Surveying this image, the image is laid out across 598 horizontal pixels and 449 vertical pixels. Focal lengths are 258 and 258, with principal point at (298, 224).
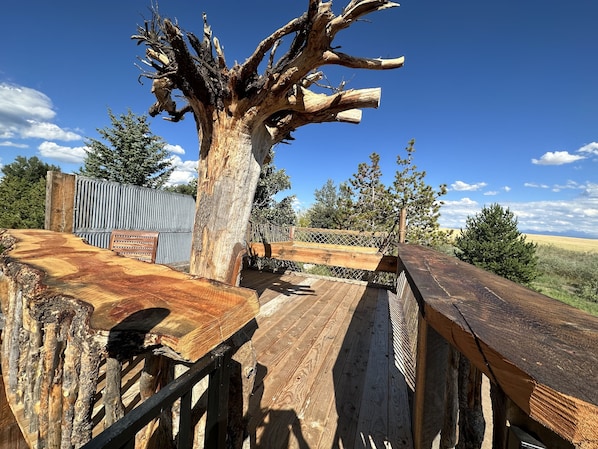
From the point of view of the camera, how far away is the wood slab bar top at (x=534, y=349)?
0.26m

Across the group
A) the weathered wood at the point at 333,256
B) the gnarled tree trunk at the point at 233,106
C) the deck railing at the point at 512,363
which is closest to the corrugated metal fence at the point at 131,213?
the weathered wood at the point at 333,256

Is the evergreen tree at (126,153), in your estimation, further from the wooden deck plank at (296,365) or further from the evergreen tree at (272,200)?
the wooden deck plank at (296,365)

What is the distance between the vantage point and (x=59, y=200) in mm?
2191

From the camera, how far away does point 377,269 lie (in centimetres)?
310

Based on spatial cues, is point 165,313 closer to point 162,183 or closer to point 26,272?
point 26,272

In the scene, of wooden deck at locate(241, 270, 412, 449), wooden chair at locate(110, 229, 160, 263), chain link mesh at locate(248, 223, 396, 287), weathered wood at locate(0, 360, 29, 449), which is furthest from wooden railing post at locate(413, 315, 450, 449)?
chain link mesh at locate(248, 223, 396, 287)

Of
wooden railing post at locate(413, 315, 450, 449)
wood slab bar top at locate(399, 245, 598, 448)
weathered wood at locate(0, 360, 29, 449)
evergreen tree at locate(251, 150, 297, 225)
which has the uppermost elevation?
evergreen tree at locate(251, 150, 297, 225)

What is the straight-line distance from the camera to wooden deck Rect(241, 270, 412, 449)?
1417 mm

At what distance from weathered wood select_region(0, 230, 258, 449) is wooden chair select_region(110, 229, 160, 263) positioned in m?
1.66

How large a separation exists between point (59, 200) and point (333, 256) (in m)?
2.81

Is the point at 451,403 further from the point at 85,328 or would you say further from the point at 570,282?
the point at 570,282

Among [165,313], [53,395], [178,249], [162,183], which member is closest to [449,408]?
[165,313]

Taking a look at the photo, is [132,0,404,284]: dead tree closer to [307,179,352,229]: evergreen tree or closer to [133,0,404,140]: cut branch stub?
[133,0,404,140]: cut branch stub

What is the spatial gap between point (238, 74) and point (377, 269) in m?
2.47
